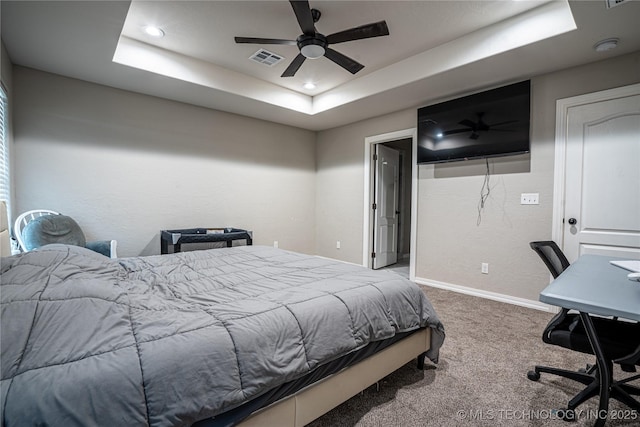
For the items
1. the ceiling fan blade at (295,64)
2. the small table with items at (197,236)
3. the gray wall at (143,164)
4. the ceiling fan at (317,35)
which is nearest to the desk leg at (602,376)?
the ceiling fan at (317,35)

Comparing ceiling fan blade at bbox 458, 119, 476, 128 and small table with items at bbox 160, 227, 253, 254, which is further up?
ceiling fan blade at bbox 458, 119, 476, 128

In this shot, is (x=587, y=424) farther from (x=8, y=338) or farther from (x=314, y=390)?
(x=8, y=338)

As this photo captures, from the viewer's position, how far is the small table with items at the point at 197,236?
11.3 feet

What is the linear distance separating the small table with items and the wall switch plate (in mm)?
3325

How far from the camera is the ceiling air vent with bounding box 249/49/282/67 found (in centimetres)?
313

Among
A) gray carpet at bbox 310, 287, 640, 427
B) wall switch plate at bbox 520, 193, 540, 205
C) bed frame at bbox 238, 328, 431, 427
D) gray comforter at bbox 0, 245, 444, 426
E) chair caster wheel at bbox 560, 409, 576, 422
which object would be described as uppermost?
wall switch plate at bbox 520, 193, 540, 205

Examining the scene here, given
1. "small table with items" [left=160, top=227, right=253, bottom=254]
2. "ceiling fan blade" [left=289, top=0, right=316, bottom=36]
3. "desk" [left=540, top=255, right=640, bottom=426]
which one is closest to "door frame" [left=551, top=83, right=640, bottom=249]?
"desk" [left=540, top=255, right=640, bottom=426]

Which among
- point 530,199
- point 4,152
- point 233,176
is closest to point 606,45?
point 530,199

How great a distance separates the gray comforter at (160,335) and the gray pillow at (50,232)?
56.7 inches

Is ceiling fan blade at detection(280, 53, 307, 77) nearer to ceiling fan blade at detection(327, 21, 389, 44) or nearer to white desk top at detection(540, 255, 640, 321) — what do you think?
ceiling fan blade at detection(327, 21, 389, 44)

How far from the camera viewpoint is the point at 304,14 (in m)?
2.01

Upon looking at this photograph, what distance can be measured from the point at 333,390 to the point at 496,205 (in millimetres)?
2945

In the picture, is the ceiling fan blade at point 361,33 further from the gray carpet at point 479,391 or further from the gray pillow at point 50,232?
the gray pillow at point 50,232

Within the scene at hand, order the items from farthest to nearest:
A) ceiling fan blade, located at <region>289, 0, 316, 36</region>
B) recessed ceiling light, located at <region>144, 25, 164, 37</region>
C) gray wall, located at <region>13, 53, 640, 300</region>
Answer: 1. gray wall, located at <region>13, 53, 640, 300</region>
2. recessed ceiling light, located at <region>144, 25, 164, 37</region>
3. ceiling fan blade, located at <region>289, 0, 316, 36</region>
